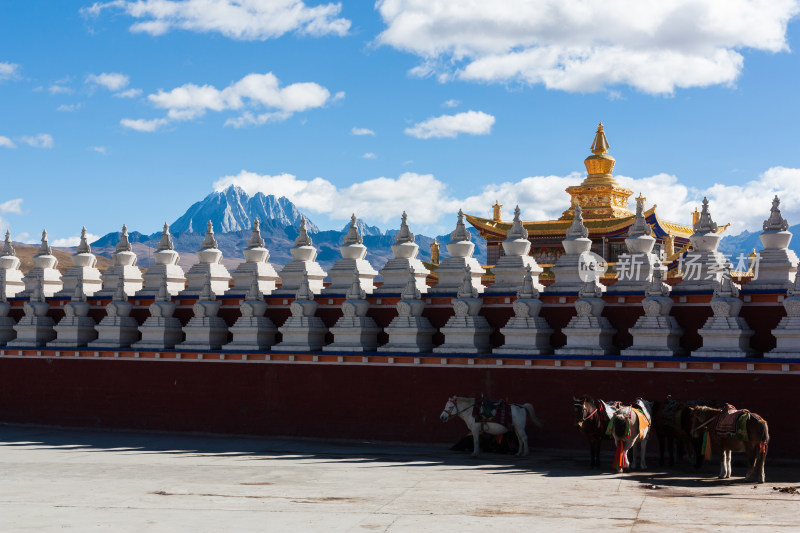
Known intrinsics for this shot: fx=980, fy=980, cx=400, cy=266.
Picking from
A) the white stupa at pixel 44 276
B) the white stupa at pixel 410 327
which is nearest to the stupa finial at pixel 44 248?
the white stupa at pixel 44 276

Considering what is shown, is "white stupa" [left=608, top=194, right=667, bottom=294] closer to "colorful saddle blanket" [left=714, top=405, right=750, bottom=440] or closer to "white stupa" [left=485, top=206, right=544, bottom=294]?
"white stupa" [left=485, top=206, right=544, bottom=294]

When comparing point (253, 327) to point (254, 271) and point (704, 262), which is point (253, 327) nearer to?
point (254, 271)

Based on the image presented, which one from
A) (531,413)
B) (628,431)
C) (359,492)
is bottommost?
(359,492)

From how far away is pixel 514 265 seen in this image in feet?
83.5

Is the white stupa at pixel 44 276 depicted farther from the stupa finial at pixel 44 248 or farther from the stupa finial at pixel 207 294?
the stupa finial at pixel 207 294

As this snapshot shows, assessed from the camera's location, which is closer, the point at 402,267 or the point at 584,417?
the point at 584,417

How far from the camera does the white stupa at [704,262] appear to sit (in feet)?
74.0

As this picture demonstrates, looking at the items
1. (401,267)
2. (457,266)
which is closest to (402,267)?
(401,267)

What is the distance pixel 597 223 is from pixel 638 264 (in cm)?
1003

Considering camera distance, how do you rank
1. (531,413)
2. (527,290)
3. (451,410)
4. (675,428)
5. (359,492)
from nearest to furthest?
1. (359,492)
2. (675,428)
3. (531,413)
4. (451,410)
5. (527,290)

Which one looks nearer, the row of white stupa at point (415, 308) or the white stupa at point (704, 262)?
the row of white stupa at point (415, 308)

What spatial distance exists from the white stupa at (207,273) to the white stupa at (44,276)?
536cm

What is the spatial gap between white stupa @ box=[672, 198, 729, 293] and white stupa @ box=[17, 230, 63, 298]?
67.1 feet

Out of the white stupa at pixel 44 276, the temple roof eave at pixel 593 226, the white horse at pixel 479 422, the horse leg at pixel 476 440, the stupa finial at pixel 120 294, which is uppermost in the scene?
the temple roof eave at pixel 593 226
